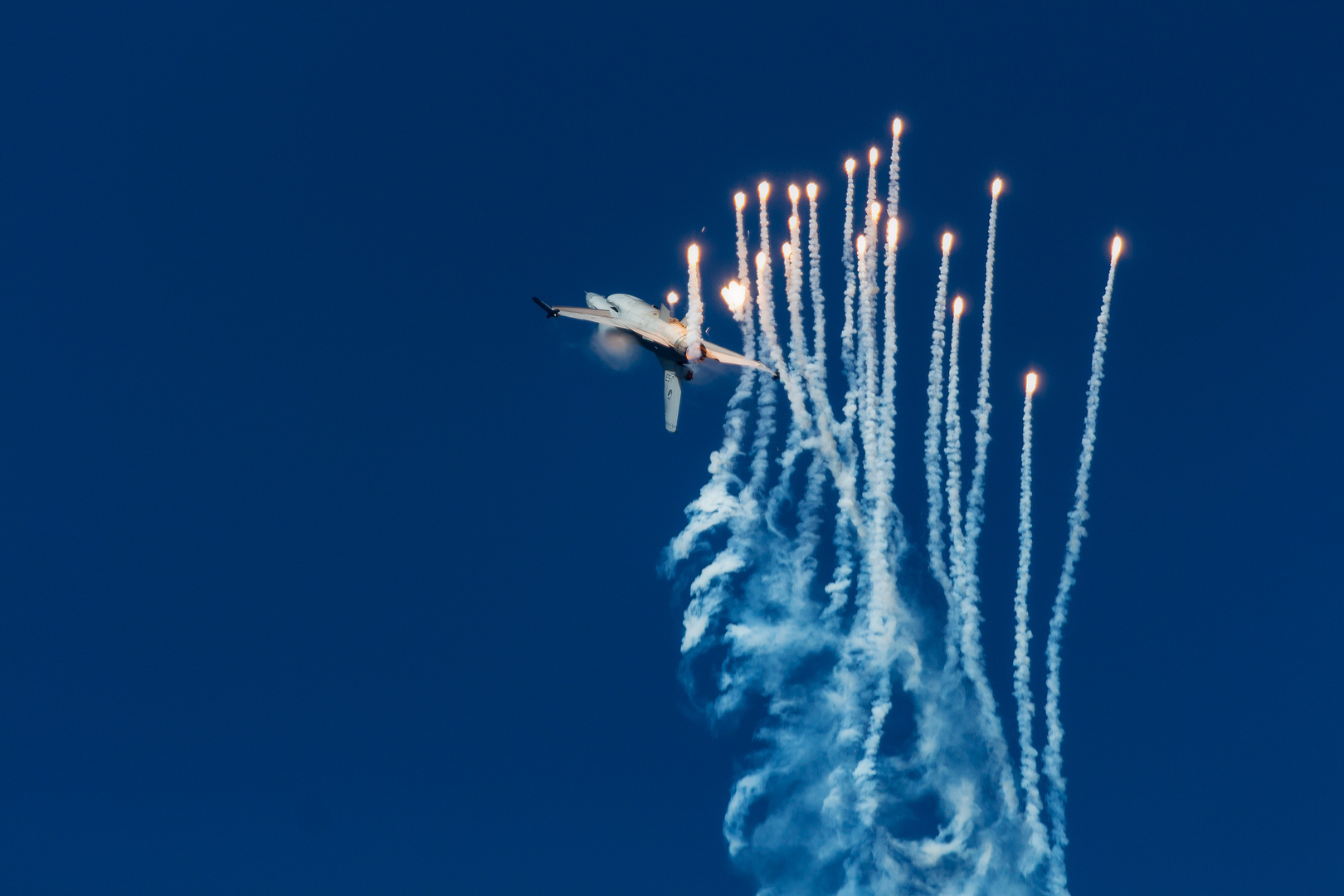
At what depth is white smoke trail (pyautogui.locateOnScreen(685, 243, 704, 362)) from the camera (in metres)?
62.0

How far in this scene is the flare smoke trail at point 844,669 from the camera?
188 ft

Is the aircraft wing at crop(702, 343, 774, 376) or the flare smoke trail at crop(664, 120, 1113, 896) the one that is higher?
the aircraft wing at crop(702, 343, 774, 376)

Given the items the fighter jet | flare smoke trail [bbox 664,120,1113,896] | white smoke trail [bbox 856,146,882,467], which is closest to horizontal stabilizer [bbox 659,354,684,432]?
the fighter jet

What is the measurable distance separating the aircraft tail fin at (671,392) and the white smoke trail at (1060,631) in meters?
16.9

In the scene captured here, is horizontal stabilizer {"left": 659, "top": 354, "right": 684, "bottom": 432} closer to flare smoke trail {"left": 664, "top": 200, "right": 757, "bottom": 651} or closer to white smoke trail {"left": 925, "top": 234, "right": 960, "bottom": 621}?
flare smoke trail {"left": 664, "top": 200, "right": 757, "bottom": 651}

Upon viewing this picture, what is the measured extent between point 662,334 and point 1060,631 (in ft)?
64.5

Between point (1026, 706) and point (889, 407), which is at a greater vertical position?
point (889, 407)

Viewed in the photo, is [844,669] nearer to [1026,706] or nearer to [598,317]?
[1026,706]

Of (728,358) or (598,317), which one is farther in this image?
(598,317)

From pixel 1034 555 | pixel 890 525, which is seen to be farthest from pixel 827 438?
pixel 1034 555

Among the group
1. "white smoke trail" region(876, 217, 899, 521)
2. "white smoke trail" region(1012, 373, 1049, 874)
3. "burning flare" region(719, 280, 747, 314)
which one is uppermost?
"burning flare" region(719, 280, 747, 314)

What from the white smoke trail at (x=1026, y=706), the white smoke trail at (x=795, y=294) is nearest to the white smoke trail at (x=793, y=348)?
the white smoke trail at (x=795, y=294)

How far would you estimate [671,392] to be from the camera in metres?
64.3

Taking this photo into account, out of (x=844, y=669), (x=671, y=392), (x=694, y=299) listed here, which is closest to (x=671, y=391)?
(x=671, y=392)
